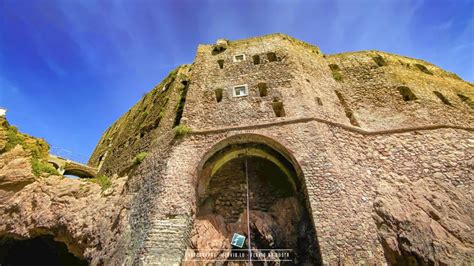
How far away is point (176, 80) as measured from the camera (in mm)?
16969

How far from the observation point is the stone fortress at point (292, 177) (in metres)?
8.20

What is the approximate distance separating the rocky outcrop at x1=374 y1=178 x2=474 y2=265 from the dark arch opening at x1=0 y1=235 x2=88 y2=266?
14808 mm

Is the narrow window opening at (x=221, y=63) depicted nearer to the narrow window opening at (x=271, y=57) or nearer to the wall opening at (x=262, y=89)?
the narrow window opening at (x=271, y=57)

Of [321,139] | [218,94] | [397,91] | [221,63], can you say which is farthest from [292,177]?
[221,63]

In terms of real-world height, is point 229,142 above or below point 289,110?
below

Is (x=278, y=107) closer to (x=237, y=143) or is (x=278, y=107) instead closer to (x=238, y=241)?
(x=237, y=143)

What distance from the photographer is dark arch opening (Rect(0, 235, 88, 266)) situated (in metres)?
14.1

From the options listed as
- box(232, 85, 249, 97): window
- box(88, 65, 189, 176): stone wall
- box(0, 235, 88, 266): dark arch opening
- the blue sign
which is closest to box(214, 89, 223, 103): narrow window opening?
box(232, 85, 249, 97): window

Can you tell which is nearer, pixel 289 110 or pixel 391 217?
pixel 391 217

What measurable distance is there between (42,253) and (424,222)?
18.7 m

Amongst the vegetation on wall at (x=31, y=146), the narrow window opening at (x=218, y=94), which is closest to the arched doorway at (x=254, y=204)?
the narrow window opening at (x=218, y=94)

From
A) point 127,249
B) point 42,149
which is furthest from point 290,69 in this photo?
point 42,149

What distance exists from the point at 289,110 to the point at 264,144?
2.08m

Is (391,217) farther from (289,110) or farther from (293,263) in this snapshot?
(289,110)
